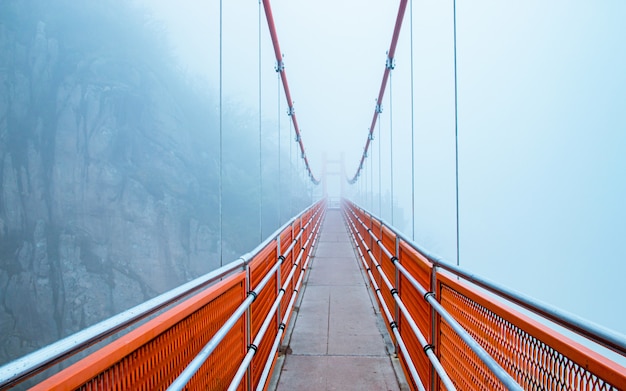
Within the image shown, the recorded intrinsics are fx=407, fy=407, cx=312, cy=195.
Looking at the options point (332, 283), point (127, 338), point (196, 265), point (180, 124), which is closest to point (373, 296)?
point (332, 283)

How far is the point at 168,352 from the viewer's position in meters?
1.35

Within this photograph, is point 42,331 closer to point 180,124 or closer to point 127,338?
point 180,124

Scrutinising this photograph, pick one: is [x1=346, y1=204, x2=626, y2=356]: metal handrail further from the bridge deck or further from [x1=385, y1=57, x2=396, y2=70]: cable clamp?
[x1=385, y1=57, x2=396, y2=70]: cable clamp

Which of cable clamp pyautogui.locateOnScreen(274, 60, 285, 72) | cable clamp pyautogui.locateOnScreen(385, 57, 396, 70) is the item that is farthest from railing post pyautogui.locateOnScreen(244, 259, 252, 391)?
cable clamp pyautogui.locateOnScreen(385, 57, 396, 70)

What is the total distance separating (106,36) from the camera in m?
67.8

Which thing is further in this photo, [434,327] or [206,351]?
[434,327]

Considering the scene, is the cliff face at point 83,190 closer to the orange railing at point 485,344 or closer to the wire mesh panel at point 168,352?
the wire mesh panel at point 168,352

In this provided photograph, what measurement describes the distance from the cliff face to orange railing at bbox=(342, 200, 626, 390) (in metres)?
52.5

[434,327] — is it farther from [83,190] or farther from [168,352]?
[83,190]

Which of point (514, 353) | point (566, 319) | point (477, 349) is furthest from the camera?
point (477, 349)

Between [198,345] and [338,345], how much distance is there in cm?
242

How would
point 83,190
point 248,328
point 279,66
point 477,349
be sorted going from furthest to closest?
point 83,190 → point 279,66 → point 248,328 → point 477,349

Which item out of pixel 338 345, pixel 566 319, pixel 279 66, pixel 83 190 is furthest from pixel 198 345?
pixel 83 190

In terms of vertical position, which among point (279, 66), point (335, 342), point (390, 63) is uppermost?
point (390, 63)
